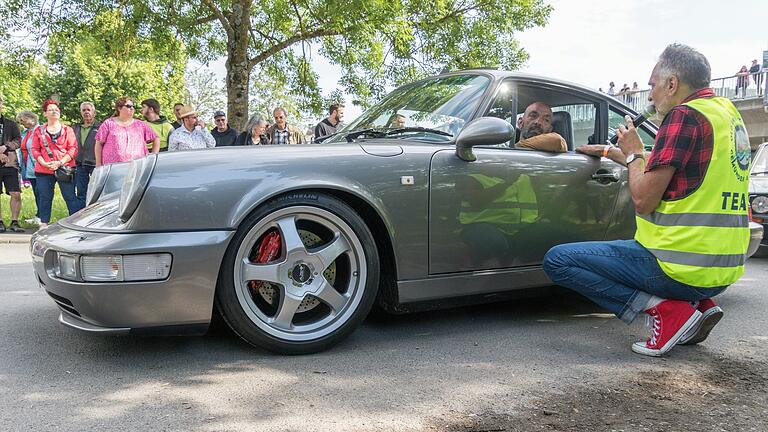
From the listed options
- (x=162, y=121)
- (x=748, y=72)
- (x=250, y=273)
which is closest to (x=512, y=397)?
(x=250, y=273)

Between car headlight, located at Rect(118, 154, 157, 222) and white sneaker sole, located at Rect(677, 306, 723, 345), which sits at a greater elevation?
car headlight, located at Rect(118, 154, 157, 222)

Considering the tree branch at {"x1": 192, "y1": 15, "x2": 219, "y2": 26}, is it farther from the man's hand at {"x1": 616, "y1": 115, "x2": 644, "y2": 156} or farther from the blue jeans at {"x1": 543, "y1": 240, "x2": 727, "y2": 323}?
the blue jeans at {"x1": 543, "y1": 240, "x2": 727, "y2": 323}

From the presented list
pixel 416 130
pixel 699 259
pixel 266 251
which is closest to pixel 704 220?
pixel 699 259

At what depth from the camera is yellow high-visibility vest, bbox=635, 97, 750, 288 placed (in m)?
3.04

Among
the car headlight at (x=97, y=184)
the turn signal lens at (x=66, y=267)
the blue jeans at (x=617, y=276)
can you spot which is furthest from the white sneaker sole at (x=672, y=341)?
the car headlight at (x=97, y=184)

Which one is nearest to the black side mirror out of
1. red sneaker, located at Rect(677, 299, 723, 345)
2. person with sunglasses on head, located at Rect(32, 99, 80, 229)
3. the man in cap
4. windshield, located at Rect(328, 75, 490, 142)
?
windshield, located at Rect(328, 75, 490, 142)

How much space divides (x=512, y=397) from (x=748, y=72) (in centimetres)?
2507

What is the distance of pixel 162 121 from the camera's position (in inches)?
333

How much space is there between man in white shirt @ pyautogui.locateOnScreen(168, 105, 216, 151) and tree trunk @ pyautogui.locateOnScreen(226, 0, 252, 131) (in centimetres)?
530

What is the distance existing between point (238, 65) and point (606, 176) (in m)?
11.1

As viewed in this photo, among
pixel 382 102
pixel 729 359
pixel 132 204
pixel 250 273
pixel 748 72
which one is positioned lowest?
pixel 729 359

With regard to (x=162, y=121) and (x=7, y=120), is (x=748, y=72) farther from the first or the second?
(x=7, y=120)

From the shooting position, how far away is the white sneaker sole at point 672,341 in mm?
3146

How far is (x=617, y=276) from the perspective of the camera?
3273 mm
